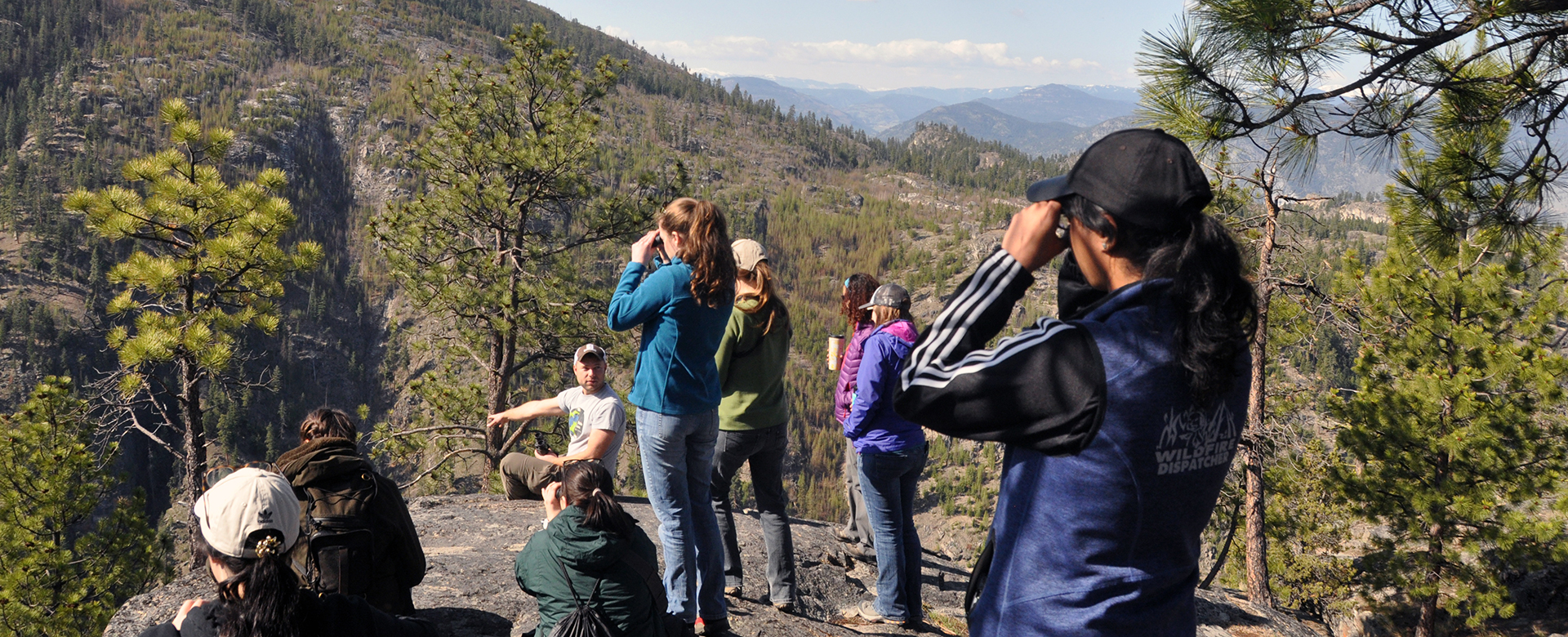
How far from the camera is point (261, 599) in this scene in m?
2.22

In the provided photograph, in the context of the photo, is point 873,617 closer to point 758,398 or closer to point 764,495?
point 764,495

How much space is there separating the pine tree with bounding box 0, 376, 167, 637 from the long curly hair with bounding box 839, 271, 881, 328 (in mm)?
14818

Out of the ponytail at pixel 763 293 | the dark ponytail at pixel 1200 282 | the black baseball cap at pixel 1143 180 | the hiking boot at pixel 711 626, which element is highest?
the black baseball cap at pixel 1143 180

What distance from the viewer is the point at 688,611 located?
12.6ft

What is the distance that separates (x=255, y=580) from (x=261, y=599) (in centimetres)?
5

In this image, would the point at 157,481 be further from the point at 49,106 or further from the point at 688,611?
the point at 688,611

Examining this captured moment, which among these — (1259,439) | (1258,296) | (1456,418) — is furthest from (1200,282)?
(1456,418)

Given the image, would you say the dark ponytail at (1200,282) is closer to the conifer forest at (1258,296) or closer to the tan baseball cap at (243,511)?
the conifer forest at (1258,296)

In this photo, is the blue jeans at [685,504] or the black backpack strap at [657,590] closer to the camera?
the black backpack strap at [657,590]

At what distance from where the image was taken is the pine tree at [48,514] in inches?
544

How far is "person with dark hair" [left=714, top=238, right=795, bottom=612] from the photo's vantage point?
4176 mm

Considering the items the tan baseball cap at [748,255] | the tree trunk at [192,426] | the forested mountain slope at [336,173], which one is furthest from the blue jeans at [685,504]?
the forested mountain slope at [336,173]

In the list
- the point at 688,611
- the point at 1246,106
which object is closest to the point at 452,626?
the point at 688,611

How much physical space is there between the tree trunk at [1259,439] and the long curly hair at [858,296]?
7.47 metres
